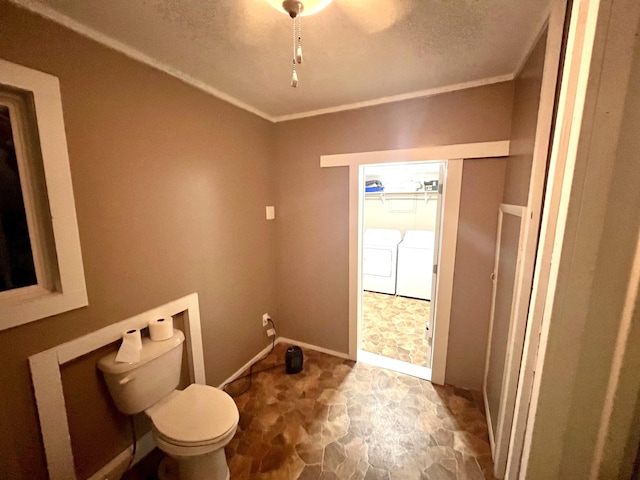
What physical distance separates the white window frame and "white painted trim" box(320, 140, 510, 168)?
165 cm

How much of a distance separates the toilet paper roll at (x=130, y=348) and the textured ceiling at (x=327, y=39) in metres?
1.48

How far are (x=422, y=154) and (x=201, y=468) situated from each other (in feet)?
7.61

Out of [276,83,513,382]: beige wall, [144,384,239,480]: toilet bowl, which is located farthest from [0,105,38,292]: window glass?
[276,83,513,382]: beige wall

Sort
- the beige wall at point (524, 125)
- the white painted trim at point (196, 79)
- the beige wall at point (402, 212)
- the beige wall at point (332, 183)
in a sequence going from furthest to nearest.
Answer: the beige wall at point (402, 212)
the beige wall at point (332, 183)
the beige wall at point (524, 125)
the white painted trim at point (196, 79)

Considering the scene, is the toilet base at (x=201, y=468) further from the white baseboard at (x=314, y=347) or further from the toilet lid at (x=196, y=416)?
the white baseboard at (x=314, y=347)

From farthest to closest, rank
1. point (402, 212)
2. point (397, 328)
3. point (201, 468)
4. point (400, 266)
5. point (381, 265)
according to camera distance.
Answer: point (402, 212) < point (381, 265) < point (400, 266) < point (397, 328) < point (201, 468)

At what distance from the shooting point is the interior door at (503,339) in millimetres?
1259

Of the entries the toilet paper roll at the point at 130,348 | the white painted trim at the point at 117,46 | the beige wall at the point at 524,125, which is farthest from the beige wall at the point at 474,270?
the toilet paper roll at the point at 130,348

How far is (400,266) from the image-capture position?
3.88 metres

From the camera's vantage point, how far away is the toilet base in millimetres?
1262

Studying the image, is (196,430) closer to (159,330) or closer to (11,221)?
(159,330)

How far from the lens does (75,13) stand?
43.3 inches

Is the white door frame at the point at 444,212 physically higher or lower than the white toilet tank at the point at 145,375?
higher

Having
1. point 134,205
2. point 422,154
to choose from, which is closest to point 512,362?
point 422,154
